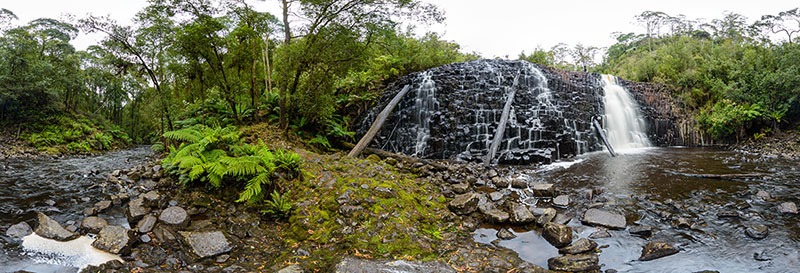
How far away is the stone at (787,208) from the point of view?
15.6 ft

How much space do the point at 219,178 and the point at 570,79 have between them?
15.2 m

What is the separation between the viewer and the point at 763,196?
545 centimetres

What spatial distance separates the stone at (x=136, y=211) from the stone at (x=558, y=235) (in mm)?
5516

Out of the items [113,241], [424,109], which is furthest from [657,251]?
[424,109]

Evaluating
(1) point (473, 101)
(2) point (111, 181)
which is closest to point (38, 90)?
(2) point (111, 181)

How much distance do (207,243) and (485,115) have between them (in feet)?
33.8

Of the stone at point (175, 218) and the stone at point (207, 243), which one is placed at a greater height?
the stone at point (175, 218)

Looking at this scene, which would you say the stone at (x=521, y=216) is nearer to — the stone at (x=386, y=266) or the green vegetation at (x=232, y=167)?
the stone at (x=386, y=266)

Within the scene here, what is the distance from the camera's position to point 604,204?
5402mm

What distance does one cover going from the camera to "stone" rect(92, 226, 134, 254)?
128 inches

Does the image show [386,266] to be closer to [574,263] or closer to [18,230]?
[574,263]

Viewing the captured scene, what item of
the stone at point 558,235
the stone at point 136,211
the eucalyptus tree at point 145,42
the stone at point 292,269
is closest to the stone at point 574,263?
the stone at point 558,235

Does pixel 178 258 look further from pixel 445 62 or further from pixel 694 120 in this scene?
pixel 694 120

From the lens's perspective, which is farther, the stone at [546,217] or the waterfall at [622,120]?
the waterfall at [622,120]
